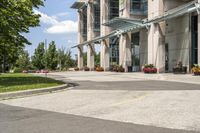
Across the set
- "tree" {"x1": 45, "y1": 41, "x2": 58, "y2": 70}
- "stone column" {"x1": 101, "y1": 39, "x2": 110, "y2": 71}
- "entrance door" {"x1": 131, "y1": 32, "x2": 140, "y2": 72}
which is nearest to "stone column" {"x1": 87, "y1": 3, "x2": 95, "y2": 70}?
"stone column" {"x1": 101, "y1": 39, "x2": 110, "y2": 71}

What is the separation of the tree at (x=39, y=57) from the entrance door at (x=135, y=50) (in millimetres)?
34754

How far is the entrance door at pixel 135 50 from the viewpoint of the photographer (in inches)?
2516

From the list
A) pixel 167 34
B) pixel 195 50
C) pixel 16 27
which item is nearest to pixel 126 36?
pixel 167 34

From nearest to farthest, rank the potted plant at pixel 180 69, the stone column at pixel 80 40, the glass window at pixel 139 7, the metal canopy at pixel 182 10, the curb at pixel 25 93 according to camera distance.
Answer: the curb at pixel 25 93 < the metal canopy at pixel 182 10 < the potted plant at pixel 180 69 < the glass window at pixel 139 7 < the stone column at pixel 80 40

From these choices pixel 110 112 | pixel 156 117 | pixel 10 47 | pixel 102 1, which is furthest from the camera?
pixel 102 1

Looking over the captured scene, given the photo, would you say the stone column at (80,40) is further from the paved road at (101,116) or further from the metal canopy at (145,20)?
the paved road at (101,116)

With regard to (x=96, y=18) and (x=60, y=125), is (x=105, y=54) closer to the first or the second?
(x=96, y=18)

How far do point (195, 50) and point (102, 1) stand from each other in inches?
1190

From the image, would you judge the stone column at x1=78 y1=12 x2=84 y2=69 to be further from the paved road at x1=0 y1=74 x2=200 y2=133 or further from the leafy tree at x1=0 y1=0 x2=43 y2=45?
the paved road at x1=0 y1=74 x2=200 y2=133

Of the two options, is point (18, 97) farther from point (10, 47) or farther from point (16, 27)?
point (10, 47)

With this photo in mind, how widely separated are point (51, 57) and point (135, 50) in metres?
33.9

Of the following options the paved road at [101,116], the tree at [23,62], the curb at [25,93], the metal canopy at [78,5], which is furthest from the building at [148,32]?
the tree at [23,62]

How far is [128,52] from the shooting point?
203ft

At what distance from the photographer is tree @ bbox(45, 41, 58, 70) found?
9531 centimetres
